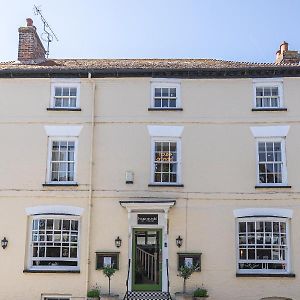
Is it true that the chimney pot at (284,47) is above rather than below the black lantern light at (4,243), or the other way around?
above

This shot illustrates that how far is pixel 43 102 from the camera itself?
16.5 metres

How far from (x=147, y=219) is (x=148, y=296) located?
2379 mm

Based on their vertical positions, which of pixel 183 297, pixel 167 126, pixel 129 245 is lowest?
pixel 183 297

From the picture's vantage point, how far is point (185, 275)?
584 inches

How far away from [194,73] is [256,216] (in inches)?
204

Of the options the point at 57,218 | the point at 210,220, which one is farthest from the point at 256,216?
the point at 57,218

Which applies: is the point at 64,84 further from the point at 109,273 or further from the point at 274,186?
the point at 274,186

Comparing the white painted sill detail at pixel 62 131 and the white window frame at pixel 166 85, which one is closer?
the white painted sill detail at pixel 62 131

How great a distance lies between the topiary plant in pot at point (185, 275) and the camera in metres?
14.4

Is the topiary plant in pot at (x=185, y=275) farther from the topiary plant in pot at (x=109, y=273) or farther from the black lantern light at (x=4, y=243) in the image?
the black lantern light at (x=4, y=243)

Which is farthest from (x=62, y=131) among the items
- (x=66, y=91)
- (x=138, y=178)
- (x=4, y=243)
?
(x=4, y=243)

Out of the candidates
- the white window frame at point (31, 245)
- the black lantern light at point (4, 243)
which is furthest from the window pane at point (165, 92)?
the black lantern light at point (4, 243)

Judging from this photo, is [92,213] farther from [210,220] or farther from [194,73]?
[194,73]

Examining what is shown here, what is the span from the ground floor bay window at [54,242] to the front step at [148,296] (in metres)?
2.00
